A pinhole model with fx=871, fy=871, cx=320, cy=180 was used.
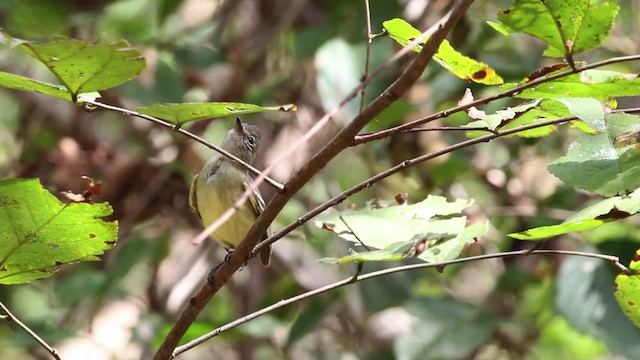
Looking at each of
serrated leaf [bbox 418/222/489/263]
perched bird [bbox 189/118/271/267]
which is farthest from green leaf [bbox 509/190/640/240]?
perched bird [bbox 189/118/271/267]

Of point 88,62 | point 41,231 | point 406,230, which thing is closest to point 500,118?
point 406,230

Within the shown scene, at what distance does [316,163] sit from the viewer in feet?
4.42

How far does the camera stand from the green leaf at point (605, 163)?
144 centimetres

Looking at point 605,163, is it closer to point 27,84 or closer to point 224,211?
point 27,84

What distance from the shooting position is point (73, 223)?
5.04ft

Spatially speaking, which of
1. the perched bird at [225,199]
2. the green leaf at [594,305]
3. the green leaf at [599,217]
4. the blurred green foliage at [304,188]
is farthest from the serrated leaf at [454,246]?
the green leaf at [594,305]

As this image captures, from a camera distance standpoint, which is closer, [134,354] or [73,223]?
[73,223]

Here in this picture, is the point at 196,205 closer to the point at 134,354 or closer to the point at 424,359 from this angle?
the point at 424,359

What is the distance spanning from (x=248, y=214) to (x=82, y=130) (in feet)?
5.93

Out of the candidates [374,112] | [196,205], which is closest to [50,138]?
[196,205]

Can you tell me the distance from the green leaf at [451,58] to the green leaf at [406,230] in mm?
268

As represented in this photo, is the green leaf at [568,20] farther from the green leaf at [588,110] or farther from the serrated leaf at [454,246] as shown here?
the serrated leaf at [454,246]

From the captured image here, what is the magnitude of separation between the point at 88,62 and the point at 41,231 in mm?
372

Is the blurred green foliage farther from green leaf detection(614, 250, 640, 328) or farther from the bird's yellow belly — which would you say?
green leaf detection(614, 250, 640, 328)
